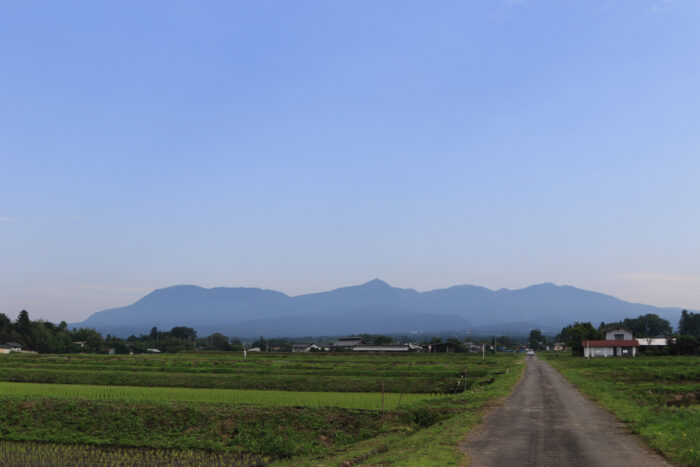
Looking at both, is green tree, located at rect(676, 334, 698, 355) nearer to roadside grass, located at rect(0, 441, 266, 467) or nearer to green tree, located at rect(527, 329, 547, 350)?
roadside grass, located at rect(0, 441, 266, 467)

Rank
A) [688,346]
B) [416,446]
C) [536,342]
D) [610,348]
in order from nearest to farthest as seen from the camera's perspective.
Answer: [416,446] → [688,346] → [610,348] → [536,342]

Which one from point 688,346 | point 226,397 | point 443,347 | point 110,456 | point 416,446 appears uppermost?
point 416,446

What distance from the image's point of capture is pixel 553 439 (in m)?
14.8

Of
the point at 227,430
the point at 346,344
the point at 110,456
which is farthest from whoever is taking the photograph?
the point at 346,344

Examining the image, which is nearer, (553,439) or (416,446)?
(416,446)

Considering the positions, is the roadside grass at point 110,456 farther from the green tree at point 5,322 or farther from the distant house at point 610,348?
the green tree at point 5,322

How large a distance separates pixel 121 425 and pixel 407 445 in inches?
500

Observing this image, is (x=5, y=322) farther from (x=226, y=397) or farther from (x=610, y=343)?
(x=610, y=343)

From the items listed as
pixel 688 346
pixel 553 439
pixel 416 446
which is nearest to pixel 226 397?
pixel 416 446

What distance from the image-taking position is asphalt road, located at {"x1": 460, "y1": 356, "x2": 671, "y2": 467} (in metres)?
12.2

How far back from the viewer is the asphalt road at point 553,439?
1225cm

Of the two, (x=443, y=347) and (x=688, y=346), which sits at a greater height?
(x=688, y=346)

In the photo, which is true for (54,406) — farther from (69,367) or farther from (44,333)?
(44,333)

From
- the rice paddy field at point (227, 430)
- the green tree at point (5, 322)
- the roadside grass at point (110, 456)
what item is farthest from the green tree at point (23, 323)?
the roadside grass at point (110, 456)
